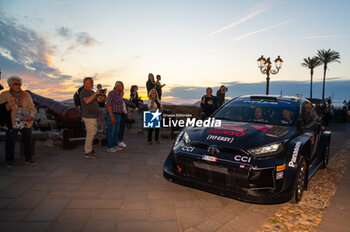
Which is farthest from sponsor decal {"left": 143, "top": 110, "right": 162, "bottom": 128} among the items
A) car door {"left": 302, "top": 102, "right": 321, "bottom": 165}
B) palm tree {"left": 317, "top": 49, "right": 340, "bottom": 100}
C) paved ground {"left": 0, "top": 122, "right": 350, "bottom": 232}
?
palm tree {"left": 317, "top": 49, "right": 340, "bottom": 100}

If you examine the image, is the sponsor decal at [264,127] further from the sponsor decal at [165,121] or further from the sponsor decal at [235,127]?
the sponsor decal at [165,121]

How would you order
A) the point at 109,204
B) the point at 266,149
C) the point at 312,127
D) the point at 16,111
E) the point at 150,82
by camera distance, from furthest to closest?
the point at 150,82 < the point at 16,111 < the point at 312,127 < the point at 109,204 < the point at 266,149

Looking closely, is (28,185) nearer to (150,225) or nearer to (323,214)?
A: (150,225)

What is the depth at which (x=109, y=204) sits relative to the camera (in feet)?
11.2

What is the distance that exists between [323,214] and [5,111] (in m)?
5.69

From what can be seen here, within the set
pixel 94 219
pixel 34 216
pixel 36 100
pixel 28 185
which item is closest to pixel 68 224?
pixel 94 219

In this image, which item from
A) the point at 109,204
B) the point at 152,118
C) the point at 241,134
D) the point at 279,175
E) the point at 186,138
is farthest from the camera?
the point at 152,118

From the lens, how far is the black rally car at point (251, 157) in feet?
10.2

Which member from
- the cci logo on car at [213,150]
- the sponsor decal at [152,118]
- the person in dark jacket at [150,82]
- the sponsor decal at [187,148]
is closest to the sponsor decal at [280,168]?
the cci logo on car at [213,150]

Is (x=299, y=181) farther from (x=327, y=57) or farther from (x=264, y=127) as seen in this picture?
(x=327, y=57)

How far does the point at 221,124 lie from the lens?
13.6 ft

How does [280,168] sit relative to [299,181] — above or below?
above

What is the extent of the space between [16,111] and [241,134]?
14.3 ft

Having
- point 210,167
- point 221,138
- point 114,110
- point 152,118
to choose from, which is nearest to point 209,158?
point 210,167
